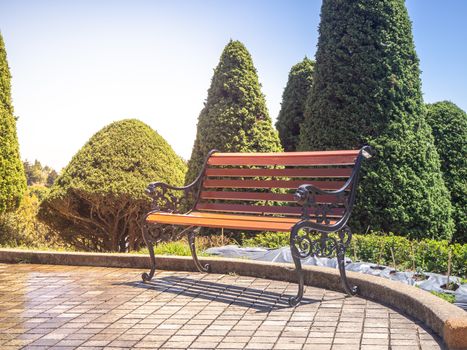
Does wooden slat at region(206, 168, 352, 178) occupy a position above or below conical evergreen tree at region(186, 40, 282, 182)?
below

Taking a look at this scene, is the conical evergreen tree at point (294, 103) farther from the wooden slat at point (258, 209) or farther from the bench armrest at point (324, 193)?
the bench armrest at point (324, 193)

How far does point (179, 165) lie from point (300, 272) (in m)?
8.82

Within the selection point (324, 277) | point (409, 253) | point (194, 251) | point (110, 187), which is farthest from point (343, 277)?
point (110, 187)

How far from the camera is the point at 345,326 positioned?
15.9 ft

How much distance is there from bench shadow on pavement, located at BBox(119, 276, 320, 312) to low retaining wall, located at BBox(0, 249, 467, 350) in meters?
0.45

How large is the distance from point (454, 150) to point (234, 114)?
15.3 ft

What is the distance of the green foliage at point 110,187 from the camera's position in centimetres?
1258

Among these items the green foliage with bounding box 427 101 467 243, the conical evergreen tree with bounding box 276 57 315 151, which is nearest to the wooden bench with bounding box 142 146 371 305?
the green foliage with bounding box 427 101 467 243

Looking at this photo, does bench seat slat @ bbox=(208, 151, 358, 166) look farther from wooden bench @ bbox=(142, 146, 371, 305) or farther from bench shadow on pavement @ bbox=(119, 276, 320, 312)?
bench shadow on pavement @ bbox=(119, 276, 320, 312)

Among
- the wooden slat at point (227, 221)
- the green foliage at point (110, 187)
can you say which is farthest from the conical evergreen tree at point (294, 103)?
the wooden slat at point (227, 221)

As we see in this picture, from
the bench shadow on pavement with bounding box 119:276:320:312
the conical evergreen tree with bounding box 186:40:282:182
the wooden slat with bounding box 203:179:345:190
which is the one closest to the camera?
the bench shadow on pavement with bounding box 119:276:320:312

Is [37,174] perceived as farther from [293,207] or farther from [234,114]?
[293,207]

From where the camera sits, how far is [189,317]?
17.2 ft

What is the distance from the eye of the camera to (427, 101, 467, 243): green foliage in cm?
1312
